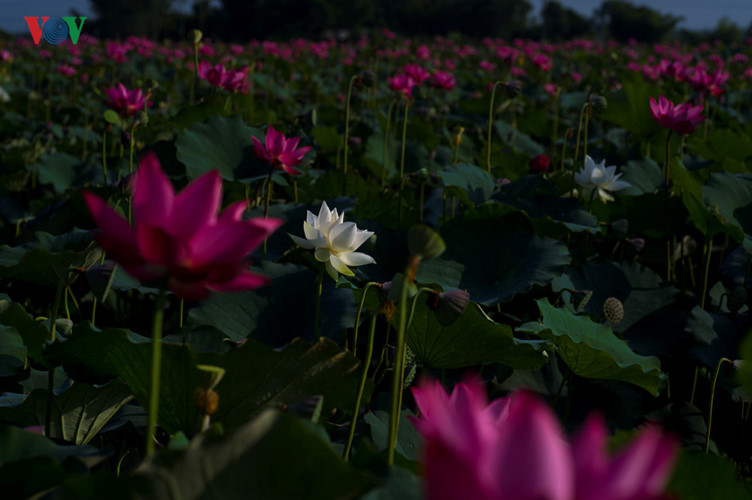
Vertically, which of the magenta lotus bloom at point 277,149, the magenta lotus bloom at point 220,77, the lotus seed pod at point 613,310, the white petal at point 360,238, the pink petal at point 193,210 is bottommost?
the lotus seed pod at point 613,310

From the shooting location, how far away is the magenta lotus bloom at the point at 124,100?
2172 mm

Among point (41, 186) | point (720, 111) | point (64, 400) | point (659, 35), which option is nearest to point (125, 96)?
point (41, 186)

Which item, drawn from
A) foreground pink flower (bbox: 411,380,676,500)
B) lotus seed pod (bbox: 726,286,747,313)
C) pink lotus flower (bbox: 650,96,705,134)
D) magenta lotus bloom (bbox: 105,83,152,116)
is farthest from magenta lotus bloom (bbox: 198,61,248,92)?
foreground pink flower (bbox: 411,380,676,500)

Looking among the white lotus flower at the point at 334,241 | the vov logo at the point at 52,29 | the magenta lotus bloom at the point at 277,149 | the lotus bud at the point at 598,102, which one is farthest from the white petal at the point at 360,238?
the vov logo at the point at 52,29

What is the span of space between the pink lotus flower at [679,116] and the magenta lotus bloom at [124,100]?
1615 mm

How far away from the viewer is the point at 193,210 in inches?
19.6

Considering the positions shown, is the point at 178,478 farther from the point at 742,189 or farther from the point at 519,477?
the point at 742,189

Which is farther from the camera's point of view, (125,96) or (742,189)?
(125,96)

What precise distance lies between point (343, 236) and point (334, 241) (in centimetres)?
2

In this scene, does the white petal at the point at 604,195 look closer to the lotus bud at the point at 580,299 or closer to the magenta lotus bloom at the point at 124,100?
the lotus bud at the point at 580,299

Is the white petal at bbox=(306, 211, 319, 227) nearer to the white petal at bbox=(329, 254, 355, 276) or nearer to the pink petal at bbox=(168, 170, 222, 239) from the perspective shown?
the white petal at bbox=(329, 254, 355, 276)

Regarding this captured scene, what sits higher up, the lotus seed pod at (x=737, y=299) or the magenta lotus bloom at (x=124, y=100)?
A: the magenta lotus bloom at (x=124, y=100)

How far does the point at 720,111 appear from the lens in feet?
13.1

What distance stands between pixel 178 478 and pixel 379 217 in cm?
151
